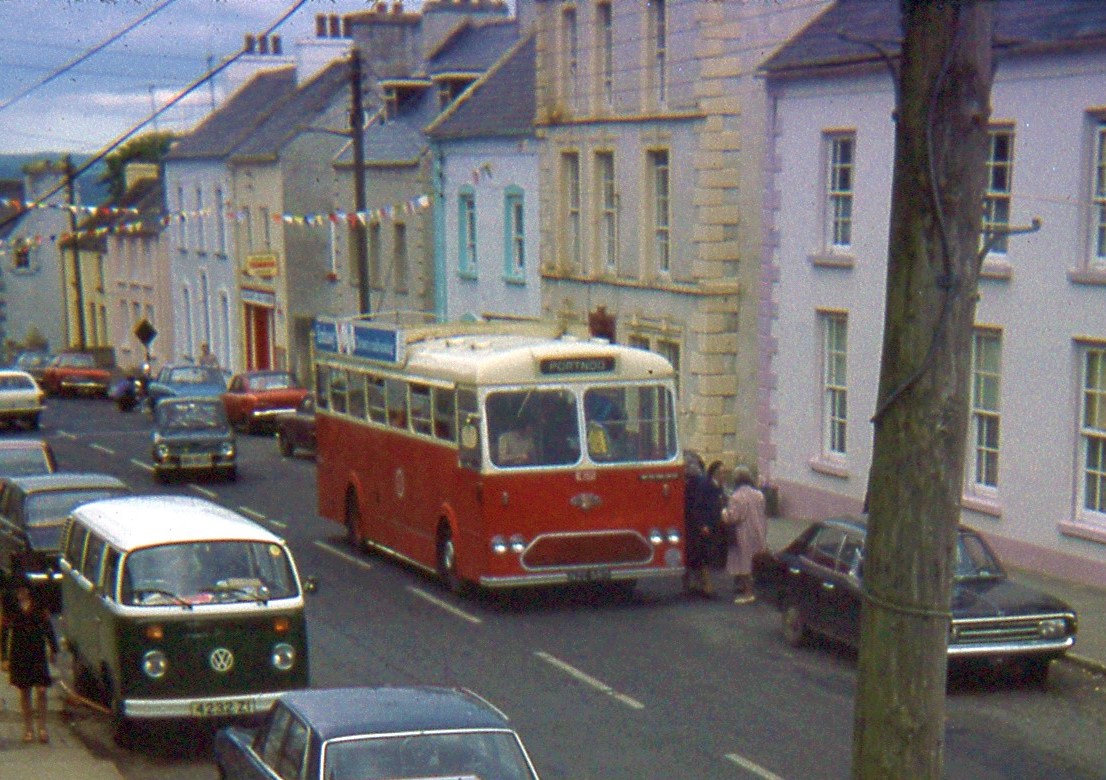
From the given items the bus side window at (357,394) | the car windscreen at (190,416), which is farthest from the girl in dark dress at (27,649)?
the car windscreen at (190,416)

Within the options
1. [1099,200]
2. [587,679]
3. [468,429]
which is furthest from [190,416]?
[1099,200]

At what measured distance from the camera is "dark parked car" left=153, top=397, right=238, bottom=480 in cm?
3388

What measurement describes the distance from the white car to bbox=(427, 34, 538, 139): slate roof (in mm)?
14019

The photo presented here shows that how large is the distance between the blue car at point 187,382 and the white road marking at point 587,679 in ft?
94.3

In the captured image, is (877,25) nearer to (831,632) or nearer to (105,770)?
(831,632)

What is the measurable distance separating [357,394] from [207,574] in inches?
404

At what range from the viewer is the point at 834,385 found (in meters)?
26.7

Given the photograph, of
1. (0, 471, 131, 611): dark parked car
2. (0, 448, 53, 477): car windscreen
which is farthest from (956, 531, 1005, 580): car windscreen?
(0, 448, 53, 477): car windscreen

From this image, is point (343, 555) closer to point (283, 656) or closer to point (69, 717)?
point (69, 717)

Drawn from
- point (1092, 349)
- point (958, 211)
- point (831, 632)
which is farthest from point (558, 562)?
point (958, 211)

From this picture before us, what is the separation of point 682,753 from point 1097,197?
10841 mm

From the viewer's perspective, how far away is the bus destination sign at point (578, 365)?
19703 millimetres

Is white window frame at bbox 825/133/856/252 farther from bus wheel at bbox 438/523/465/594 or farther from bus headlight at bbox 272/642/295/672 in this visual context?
bus headlight at bbox 272/642/295/672

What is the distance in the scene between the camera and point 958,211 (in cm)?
556
